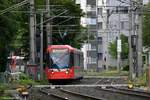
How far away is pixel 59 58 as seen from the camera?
4925 cm

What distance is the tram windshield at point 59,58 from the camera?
161ft

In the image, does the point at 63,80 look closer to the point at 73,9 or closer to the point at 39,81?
the point at 39,81

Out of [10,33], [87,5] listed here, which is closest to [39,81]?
[10,33]

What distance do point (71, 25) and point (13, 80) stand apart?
25327 mm

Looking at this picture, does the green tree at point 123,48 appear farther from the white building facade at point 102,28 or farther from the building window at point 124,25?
the building window at point 124,25

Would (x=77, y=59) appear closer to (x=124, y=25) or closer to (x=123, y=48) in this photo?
(x=123, y=48)

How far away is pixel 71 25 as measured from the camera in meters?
70.9

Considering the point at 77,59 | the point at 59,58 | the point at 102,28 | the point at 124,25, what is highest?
the point at 124,25

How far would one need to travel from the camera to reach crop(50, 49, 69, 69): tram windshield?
49.1 meters

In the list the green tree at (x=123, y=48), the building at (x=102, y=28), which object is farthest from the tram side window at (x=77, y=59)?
the building at (x=102, y=28)

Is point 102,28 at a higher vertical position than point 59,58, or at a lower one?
higher

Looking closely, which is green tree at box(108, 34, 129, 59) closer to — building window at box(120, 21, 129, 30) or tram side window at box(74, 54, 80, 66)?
building window at box(120, 21, 129, 30)

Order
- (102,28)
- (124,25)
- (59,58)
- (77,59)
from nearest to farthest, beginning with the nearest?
(59,58)
(77,59)
(124,25)
(102,28)

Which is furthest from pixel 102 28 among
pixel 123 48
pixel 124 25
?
pixel 123 48
